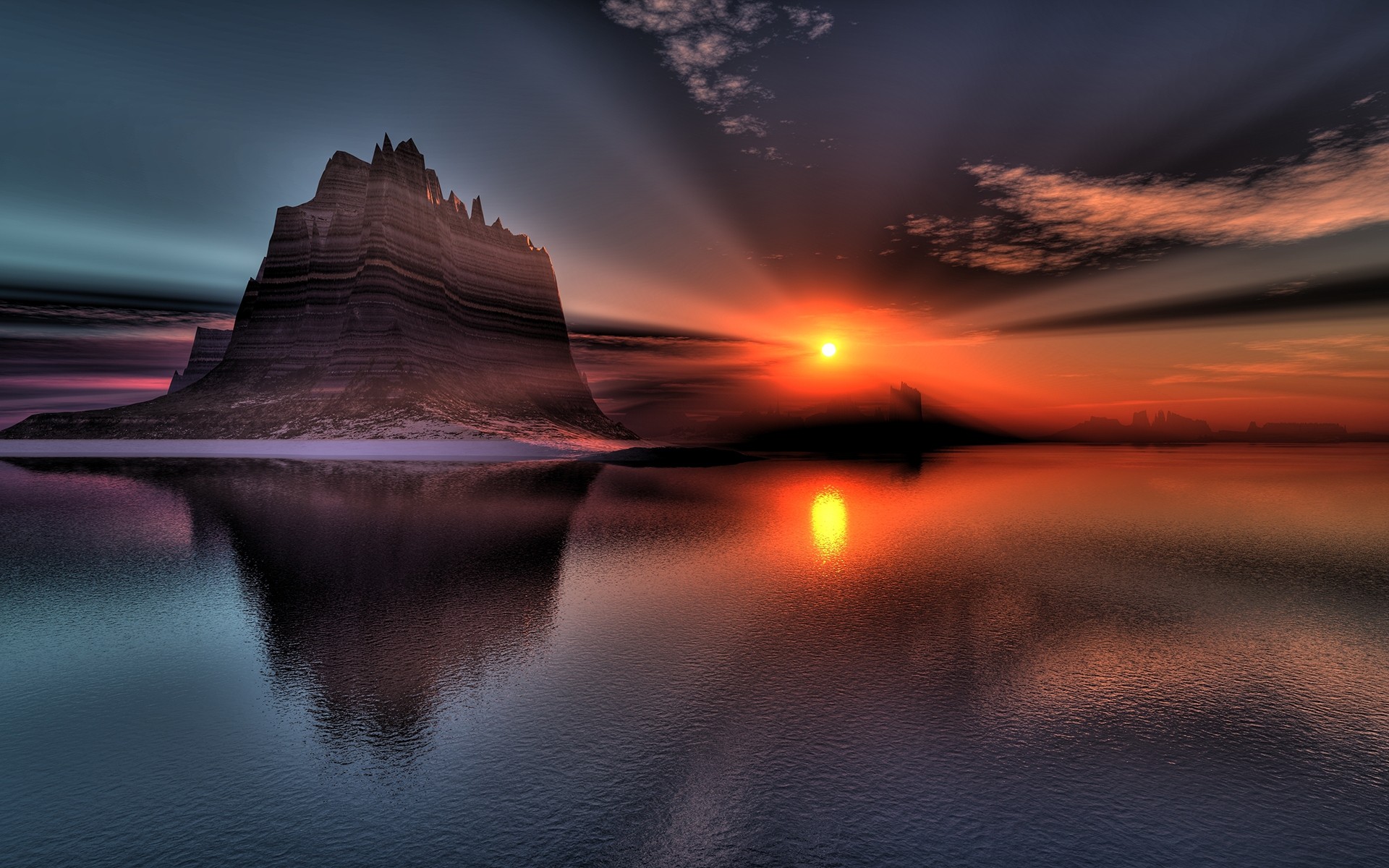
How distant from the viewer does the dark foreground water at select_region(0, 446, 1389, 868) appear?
5.78 m

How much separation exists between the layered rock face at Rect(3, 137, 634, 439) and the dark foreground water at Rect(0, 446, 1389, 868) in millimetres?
86306

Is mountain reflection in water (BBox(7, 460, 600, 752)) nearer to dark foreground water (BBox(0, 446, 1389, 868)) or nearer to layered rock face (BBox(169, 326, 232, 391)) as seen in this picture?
dark foreground water (BBox(0, 446, 1389, 868))

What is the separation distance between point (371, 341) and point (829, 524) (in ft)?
347

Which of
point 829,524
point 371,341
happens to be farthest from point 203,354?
point 829,524

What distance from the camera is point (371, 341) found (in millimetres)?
111062

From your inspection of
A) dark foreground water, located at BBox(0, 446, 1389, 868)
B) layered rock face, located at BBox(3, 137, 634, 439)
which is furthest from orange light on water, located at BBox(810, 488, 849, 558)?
layered rock face, located at BBox(3, 137, 634, 439)

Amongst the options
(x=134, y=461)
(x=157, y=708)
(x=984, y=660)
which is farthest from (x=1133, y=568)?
(x=134, y=461)

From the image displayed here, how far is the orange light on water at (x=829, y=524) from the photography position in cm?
2070

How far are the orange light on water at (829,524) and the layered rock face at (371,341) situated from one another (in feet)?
241

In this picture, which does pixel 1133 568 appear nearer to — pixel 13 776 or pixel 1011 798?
pixel 1011 798

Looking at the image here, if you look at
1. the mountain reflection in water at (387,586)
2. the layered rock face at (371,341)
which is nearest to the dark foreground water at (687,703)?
the mountain reflection in water at (387,586)

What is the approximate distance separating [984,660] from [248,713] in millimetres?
10265

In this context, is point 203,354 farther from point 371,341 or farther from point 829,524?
point 829,524

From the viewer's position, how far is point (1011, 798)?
6.21 meters
